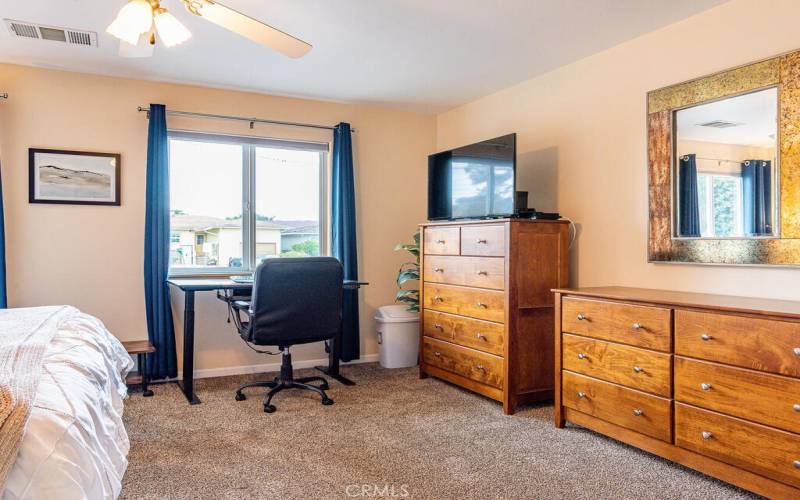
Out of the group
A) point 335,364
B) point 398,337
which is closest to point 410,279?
point 398,337

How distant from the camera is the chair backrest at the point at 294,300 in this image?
3387 millimetres

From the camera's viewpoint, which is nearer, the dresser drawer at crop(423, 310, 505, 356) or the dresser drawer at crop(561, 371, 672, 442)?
the dresser drawer at crop(561, 371, 672, 442)

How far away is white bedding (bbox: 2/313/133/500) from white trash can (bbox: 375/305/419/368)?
2.85 m

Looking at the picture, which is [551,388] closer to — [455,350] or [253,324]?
[455,350]

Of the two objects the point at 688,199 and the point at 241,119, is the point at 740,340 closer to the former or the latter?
the point at 688,199

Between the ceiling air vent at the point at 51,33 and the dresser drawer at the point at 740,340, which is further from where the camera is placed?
the ceiling air vent at the point at 51,33

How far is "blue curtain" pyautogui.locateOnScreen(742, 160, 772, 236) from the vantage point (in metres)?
2.58

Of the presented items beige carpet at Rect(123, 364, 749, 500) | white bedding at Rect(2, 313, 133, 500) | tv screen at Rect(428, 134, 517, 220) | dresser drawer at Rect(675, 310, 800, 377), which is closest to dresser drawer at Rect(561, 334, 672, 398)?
dresser drawer at Rect(675, 310, 800, 377)

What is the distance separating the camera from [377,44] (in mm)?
3420

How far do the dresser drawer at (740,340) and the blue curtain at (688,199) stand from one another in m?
0.71

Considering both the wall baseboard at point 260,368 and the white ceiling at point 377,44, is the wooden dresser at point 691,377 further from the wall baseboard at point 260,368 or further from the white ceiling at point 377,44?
the wall baseboard at point 260,368

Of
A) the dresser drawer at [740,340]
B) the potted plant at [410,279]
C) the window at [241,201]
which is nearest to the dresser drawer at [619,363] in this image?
the dresser drawer at [740,340]

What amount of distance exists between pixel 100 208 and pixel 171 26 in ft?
6.96

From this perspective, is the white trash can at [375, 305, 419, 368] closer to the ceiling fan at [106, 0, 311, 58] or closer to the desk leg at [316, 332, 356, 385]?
the desk leg at [316, 332, 356, 385]
